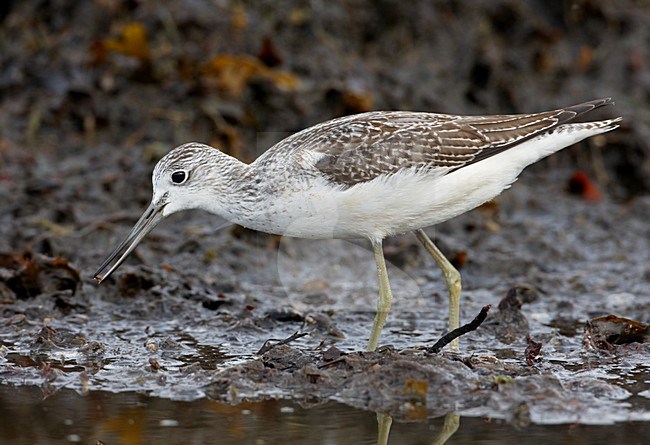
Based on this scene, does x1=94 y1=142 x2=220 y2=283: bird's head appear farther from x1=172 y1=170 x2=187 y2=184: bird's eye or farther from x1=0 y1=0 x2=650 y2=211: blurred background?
x1=0 y1=0 x2=650 y2=211: blurred background

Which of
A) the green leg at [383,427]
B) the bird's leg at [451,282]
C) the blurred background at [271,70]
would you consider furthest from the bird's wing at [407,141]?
the blurred background at [271,70]

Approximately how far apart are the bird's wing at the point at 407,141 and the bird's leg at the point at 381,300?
683 mm

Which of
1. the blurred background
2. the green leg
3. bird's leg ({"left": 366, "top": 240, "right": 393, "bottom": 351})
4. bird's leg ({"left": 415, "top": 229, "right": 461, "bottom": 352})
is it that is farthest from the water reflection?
the blurred background

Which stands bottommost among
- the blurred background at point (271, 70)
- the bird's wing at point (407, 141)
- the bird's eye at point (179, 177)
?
the bird's eye at point (179, 177)

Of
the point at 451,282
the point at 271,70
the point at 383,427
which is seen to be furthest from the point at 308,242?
the point at 383,427

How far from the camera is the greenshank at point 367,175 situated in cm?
799

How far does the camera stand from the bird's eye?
830cm

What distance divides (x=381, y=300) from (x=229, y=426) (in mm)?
2362

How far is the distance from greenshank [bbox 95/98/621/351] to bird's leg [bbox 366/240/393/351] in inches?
0.4

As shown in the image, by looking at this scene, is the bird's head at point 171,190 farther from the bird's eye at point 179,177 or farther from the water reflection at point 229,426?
the water reflection at point 229,426

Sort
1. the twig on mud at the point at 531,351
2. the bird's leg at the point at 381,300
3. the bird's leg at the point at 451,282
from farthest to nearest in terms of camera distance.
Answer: the bird's leg at the point at 451,282 < the bird's leg at the point at 381,300 < the twig on mud at the point at 531,351

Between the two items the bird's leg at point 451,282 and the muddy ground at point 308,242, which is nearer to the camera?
the muddy ground at point 308,242

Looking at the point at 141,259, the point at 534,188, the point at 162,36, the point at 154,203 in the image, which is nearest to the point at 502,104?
the point at 534,188

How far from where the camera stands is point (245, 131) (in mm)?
12531
